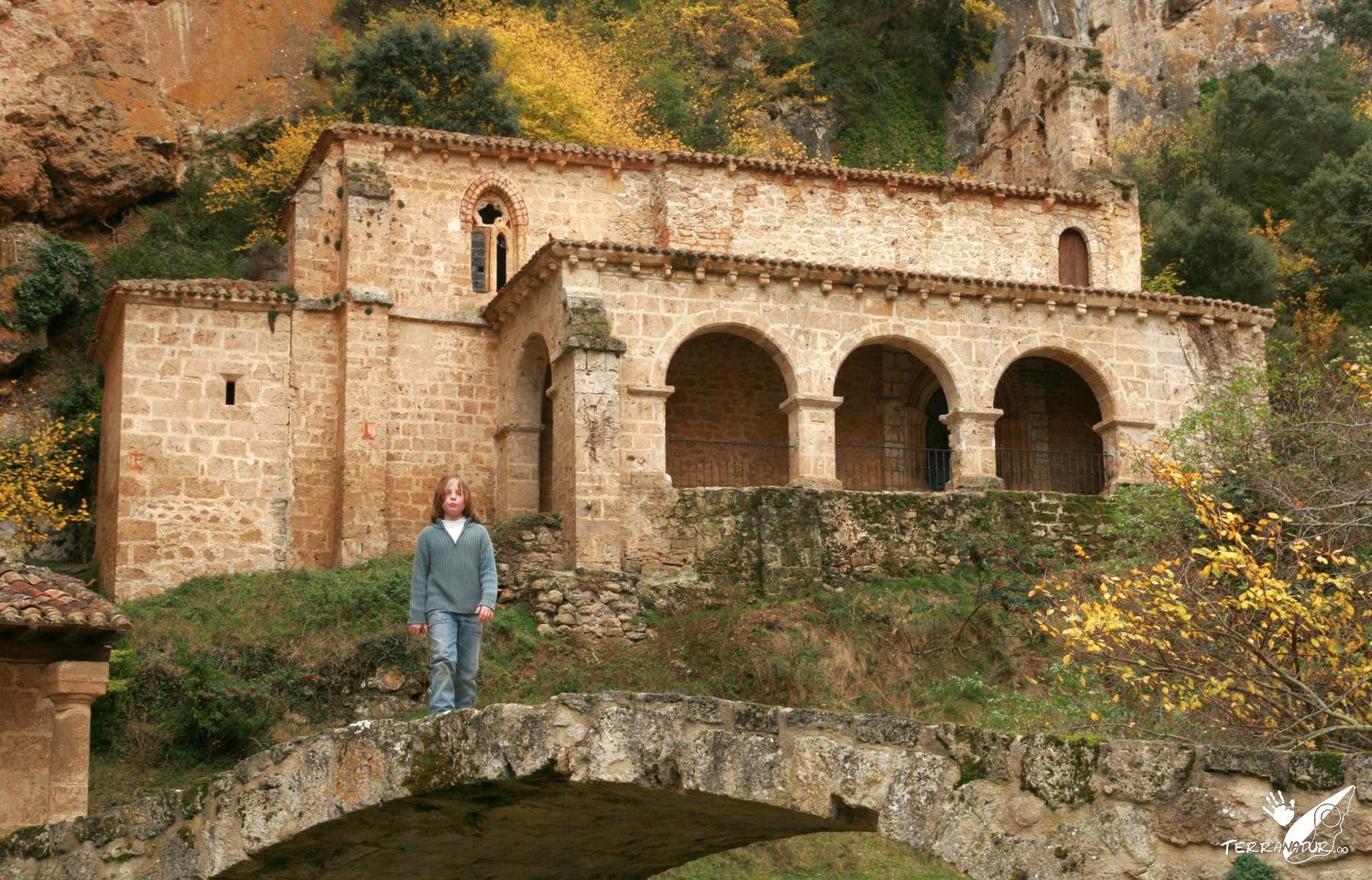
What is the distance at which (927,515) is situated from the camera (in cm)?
2453

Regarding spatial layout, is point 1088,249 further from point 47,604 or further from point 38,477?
point 47,604

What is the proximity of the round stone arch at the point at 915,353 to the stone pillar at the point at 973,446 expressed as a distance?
0.92 ft

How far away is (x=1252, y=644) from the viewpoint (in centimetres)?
1383

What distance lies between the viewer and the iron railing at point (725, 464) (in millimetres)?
27562

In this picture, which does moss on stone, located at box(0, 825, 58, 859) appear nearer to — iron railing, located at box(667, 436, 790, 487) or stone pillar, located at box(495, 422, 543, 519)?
stone pillar, located at box(495, 422, 543, 519)

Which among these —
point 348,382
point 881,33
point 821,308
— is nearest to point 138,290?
point 348,382

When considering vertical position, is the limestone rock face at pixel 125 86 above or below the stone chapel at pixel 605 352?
above

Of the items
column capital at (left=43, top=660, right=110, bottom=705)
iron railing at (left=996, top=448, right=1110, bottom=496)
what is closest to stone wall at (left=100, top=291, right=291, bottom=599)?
column capital at (left=43, top=660, right=110, bottom=705)

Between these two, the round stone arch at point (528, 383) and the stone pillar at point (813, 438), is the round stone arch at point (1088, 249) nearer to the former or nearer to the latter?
the stone pillar at point (813, 438)

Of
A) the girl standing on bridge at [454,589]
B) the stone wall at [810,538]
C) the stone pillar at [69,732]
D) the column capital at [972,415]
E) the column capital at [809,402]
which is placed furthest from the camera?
the column capital at [972,415]

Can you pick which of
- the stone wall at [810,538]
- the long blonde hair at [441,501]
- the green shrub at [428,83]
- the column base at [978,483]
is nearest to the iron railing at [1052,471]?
the column base at [978,483]

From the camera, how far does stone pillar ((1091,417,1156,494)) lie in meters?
26.4

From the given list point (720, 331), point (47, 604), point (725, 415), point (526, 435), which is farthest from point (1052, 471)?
point (47, 604)

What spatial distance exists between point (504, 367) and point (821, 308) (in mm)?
5087
